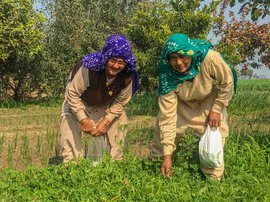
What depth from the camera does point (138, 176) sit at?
3.45 metres

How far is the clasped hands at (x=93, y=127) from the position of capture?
154 inches

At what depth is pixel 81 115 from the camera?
392 cm

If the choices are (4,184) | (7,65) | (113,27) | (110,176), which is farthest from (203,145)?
(113,27)

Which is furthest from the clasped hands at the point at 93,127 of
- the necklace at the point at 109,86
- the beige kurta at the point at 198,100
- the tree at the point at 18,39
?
the tree at the point at 18,39

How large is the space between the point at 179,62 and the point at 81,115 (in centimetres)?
117

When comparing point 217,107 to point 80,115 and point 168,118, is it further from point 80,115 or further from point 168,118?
point 80,115

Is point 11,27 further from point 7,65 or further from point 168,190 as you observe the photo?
point 168,190

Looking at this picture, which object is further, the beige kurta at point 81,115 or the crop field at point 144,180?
the beige kurta at point 81,115

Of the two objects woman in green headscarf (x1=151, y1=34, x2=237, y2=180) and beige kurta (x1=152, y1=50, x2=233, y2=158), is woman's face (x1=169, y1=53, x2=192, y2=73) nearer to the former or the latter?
woman in green headscarf (x1=151, y1=34, x2=237, y2=180)

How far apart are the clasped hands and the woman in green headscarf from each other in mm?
612

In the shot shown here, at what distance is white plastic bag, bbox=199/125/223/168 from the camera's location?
3354 mm

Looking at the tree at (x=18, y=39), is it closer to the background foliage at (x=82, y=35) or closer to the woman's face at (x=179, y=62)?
the background foliage at (x=82, y=35)

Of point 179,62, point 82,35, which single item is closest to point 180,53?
point 179,62

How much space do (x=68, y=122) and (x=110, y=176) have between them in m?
0.95
